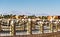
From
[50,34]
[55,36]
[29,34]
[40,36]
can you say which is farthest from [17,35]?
[55,36]

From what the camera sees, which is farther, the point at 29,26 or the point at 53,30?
Result: the point at 53,30

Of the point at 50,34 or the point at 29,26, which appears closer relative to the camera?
the point at 29,26

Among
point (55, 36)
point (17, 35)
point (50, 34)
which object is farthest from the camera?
point (55, 36)

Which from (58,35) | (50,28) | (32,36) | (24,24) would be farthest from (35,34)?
(58,35)

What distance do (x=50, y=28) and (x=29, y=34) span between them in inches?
95.1

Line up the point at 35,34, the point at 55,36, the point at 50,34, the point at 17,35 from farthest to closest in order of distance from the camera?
the point at 55,36
the point at 50,34
the point at 35,34
the point at 17,35

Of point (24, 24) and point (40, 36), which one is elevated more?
point (24, 24)

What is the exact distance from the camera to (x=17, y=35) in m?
11.1

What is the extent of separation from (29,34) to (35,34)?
1.48 ft

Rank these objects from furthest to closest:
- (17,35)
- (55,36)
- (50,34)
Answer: (55,36)
(50,34)
(17,35)

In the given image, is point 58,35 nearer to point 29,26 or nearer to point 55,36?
point 55,36

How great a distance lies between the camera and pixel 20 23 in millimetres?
12156

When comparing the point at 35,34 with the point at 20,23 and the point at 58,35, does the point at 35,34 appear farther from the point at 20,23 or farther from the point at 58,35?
the point at 58,35

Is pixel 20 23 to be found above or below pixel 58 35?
above
